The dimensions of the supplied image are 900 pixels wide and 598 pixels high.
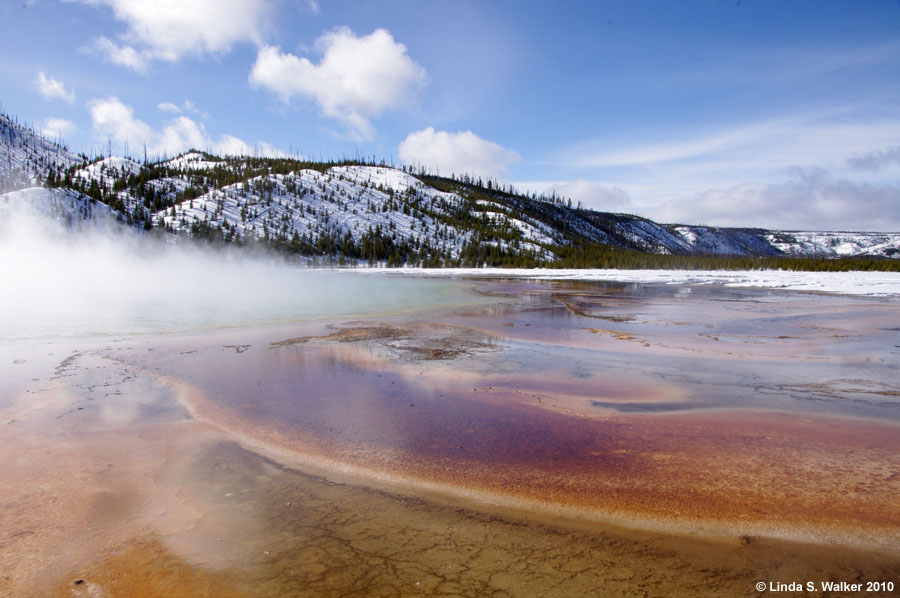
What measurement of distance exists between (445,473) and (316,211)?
421 ft

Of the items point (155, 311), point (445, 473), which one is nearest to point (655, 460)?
point (445, 473)

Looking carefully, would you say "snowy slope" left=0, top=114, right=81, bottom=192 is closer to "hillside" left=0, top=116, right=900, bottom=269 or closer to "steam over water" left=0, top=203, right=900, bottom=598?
"hillside" left=0, top=116, right=900, bottom=269

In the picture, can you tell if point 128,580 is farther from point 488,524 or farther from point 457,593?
point 488,524

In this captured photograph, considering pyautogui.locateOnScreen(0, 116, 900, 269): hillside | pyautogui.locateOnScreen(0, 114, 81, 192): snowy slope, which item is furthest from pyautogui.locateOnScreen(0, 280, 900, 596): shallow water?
pyautogui.locateOnScreen(0, 114, 81, 192): snowy slope

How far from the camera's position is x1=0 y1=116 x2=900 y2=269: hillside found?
104m

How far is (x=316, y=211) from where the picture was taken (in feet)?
414

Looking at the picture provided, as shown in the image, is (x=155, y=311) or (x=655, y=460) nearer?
(x=655, y=460)

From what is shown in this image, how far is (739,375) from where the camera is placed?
8.93m

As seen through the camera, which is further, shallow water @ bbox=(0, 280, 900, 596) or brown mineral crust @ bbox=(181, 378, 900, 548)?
brown mineral crust @ bbox=(181, 378, 900, 548)

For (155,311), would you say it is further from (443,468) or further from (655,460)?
(655,460)

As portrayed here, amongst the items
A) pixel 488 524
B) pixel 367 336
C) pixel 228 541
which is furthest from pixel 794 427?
pixel 367 336

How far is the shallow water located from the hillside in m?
83.5

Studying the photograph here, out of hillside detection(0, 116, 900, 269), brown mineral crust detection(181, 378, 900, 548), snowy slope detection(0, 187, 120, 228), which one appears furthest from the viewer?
hillside detection(0, 116, 900, 269)

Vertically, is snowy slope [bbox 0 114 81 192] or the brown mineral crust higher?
snowy slope [bbox 0 114 81 192]
